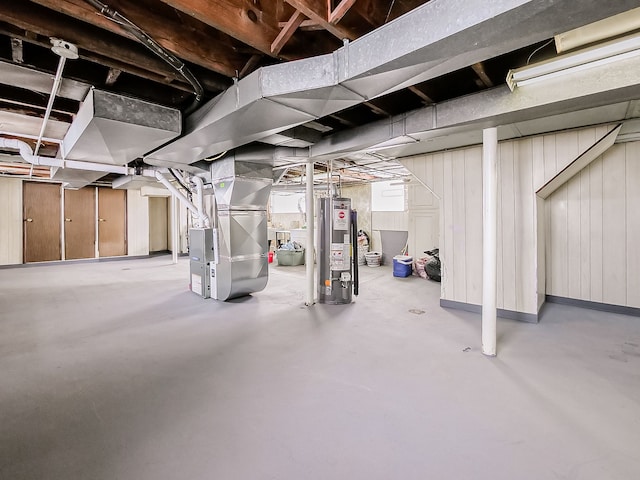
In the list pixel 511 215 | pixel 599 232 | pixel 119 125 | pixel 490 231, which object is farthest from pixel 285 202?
pixel 490 231

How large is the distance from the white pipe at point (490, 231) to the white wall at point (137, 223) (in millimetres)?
9174

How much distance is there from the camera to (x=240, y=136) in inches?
106

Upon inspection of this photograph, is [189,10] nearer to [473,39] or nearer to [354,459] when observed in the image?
[473,39]

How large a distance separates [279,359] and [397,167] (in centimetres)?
474

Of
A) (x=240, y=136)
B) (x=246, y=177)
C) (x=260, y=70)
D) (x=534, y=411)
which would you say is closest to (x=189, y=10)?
(x=260, y=70)

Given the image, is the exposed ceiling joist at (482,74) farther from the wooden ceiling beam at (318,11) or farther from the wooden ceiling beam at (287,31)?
the wooden ceiling beam at (287,31)

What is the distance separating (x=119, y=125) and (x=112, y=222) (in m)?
7.38

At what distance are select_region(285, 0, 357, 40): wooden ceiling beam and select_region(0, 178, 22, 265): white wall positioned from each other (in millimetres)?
9064

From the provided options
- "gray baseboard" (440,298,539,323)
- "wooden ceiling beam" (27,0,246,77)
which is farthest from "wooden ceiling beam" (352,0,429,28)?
"gray baseboard" (440,298,539,323)

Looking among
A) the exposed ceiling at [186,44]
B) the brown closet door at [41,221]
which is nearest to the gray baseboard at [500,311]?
the exposed ceiling at [186,44]

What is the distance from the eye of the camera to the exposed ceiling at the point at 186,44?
153 centimetres

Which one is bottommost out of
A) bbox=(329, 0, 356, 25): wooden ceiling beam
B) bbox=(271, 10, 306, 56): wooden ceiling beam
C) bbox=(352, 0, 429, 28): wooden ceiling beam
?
bbox=(329, 0, 356, 25): wooden ceiling beam

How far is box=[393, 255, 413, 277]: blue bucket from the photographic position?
5.95m

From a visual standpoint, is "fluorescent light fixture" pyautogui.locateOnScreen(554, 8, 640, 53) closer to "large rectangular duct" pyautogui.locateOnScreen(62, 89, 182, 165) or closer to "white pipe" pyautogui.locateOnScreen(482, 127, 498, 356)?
"white pipe" pyautogui.locateOnScreen(482, 127, 498, 356)
